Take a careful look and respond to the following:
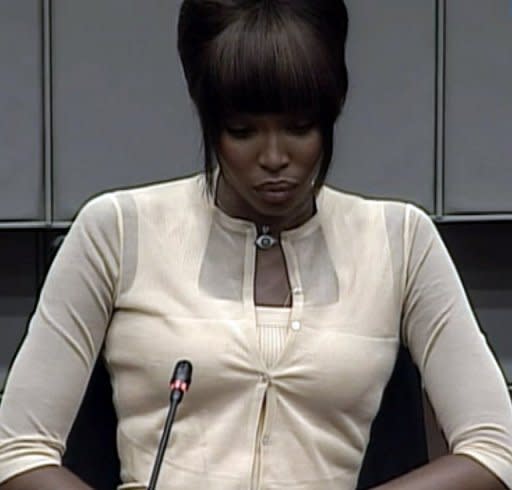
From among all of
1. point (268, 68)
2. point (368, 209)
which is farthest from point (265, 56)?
point (368, 209)

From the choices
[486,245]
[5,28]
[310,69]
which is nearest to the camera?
[310,69]

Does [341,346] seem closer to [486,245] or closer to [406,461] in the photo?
[406,461]

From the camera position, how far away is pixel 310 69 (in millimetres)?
1161

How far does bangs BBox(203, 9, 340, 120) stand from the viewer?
1152mm

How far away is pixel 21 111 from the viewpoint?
2.48m

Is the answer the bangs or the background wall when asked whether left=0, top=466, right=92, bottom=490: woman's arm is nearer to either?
the bangs

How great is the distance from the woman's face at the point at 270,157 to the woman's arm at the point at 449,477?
0.31 metres

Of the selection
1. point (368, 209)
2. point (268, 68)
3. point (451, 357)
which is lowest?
point (451, 357)

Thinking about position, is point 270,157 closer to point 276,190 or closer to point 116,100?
point 276,190

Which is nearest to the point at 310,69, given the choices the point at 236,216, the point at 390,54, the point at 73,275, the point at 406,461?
the point at 236,216

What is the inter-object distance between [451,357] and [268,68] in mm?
374

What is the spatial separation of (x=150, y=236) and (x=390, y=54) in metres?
1.41

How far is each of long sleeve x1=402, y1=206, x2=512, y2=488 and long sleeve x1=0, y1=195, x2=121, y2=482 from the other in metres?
0.34

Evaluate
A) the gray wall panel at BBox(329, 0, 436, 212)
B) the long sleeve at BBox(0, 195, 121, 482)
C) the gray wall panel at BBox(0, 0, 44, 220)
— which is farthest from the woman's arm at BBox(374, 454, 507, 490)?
the gray wall panel at BBox(0, 0, 44, 220)
